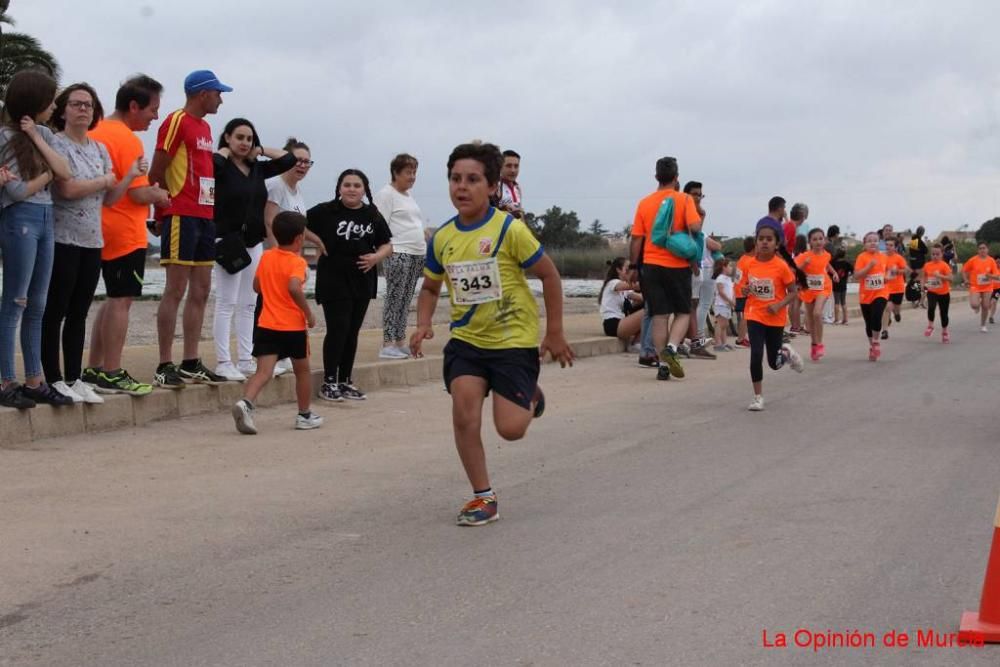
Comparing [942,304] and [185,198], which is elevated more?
[185,198]

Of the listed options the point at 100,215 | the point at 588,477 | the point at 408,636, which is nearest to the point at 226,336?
the point at 100,215

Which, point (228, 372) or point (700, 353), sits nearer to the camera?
point (228, 372)

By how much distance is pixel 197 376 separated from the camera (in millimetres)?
10297

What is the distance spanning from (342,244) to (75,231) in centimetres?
279

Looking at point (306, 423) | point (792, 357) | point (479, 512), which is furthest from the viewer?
point (792, 357)

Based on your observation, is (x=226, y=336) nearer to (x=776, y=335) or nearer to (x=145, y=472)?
(x=145, y=472)

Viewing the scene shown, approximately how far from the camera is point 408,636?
467 cm

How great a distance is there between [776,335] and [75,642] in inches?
337

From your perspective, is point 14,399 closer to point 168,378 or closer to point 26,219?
point 26,219

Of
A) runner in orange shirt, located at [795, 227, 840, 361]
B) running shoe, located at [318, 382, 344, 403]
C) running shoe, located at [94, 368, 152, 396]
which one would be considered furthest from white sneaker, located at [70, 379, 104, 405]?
runner in orange shirt, located at [795, 227, 840, 361]

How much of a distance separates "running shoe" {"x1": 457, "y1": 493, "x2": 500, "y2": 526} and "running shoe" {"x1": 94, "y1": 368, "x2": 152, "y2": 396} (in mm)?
3824

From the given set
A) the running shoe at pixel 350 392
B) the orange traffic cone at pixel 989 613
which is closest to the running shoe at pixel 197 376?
the running shoe at pixel 350 392

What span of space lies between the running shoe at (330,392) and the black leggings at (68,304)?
2.55 metres

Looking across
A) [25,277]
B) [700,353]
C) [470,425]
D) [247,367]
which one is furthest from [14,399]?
[700,353]
